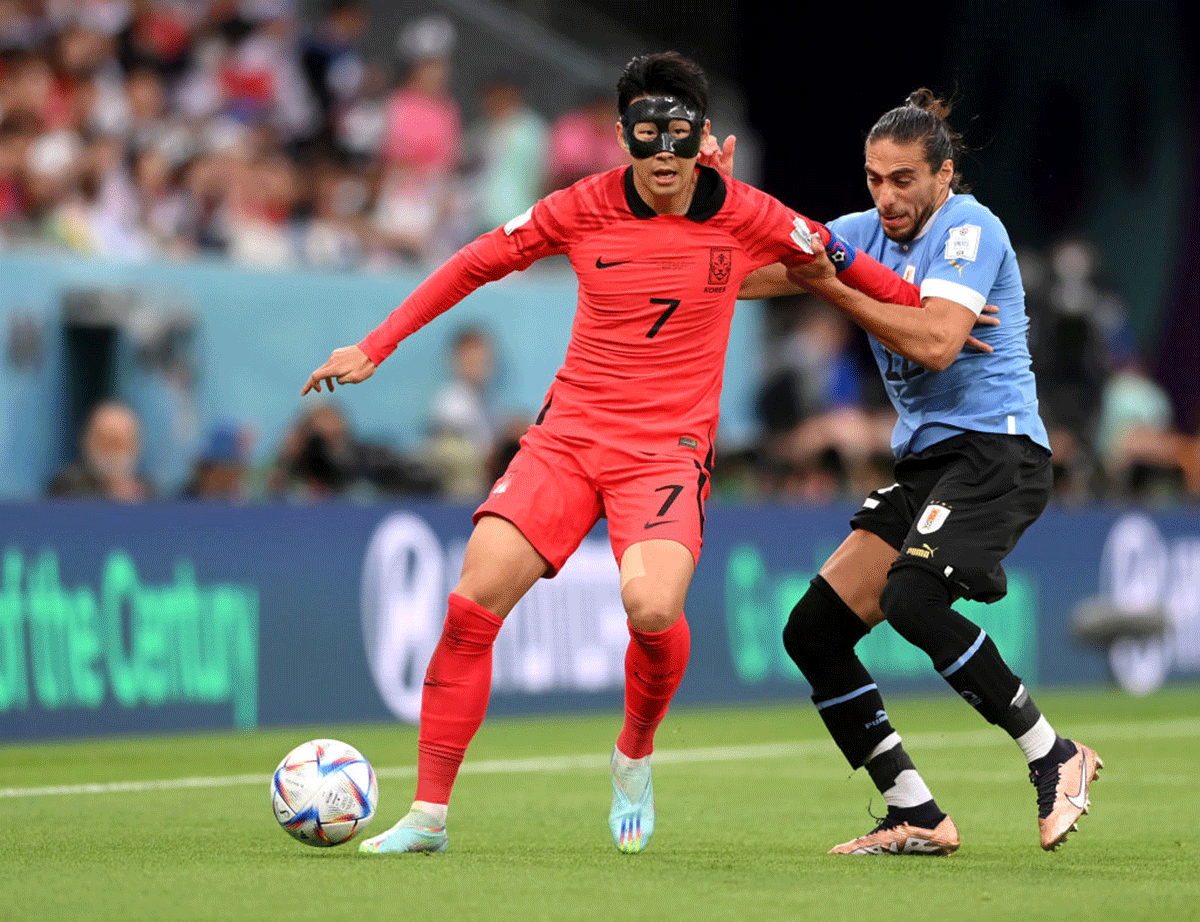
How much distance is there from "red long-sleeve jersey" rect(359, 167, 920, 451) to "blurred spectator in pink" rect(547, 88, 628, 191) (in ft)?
32.4

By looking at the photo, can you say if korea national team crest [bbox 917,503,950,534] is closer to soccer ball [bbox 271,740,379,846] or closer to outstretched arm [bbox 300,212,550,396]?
outstretched arm [bbox 300,212,550,396]

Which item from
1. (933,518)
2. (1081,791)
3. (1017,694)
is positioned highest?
(933,518)

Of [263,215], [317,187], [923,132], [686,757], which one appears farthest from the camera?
[317,187]

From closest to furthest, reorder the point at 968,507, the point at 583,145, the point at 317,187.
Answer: the point at 968,507, the point at 317,187, the point at 583,145

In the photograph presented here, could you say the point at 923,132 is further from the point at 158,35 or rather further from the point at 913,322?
the point at 158,35

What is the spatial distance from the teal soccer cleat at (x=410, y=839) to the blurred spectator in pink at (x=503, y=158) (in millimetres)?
9742

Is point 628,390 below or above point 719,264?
below

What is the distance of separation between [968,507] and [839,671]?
73 cm

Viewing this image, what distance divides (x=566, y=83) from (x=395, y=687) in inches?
287

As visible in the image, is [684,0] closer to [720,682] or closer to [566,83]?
[566,83]

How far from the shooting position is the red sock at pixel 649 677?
6.36 meters

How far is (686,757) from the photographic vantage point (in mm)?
10266

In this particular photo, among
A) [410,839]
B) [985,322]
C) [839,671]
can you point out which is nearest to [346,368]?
[410,839]

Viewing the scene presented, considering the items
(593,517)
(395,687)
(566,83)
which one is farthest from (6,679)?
(566,83)
